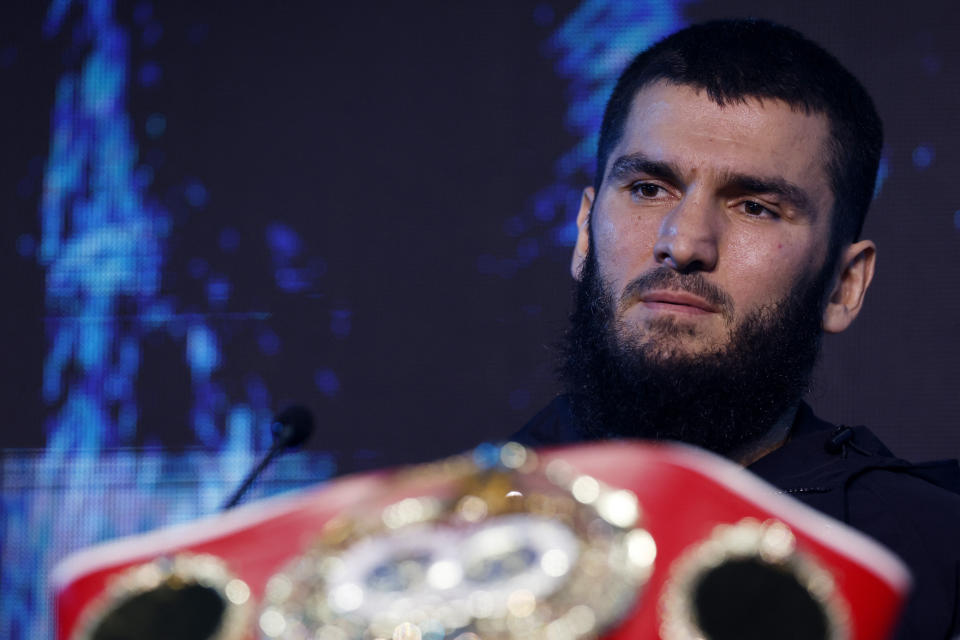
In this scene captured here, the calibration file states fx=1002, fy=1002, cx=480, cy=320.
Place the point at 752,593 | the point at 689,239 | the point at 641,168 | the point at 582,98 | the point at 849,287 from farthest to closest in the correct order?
the point at 582,98 < the point at 849,287 < the point at 641,168 < the point at 689,239 < the point at 752,593

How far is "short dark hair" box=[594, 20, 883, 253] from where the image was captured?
128 centimetres

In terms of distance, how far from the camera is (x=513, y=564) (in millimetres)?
437

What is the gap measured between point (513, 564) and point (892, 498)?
884 mm

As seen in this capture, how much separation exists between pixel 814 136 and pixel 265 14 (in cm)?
162

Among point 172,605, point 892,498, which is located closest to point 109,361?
point 892,498

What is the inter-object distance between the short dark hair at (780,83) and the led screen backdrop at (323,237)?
2.72 ft

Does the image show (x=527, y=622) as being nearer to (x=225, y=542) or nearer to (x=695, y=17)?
(x=225, y=542)

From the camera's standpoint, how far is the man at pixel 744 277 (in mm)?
1171

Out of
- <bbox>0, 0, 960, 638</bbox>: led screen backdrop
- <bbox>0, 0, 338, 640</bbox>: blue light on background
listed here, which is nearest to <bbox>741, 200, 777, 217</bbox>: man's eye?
<bbox>0, 0, 960, 638</bbox>: led screen backdrop

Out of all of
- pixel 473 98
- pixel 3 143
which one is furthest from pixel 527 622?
pixel 3 143

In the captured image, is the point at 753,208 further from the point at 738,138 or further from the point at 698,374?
the point at 698,374

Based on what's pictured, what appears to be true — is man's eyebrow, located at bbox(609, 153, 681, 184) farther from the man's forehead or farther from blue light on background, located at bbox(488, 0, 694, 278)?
blue light on background, located at bbox(488, 0, 694, 278)

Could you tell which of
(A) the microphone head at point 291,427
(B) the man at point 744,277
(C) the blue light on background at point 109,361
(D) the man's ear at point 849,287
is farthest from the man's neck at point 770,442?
(C) the blue light on background at point 109,361

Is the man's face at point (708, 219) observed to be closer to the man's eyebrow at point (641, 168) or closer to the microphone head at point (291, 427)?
the man's eyebrow at point (641, 168)
